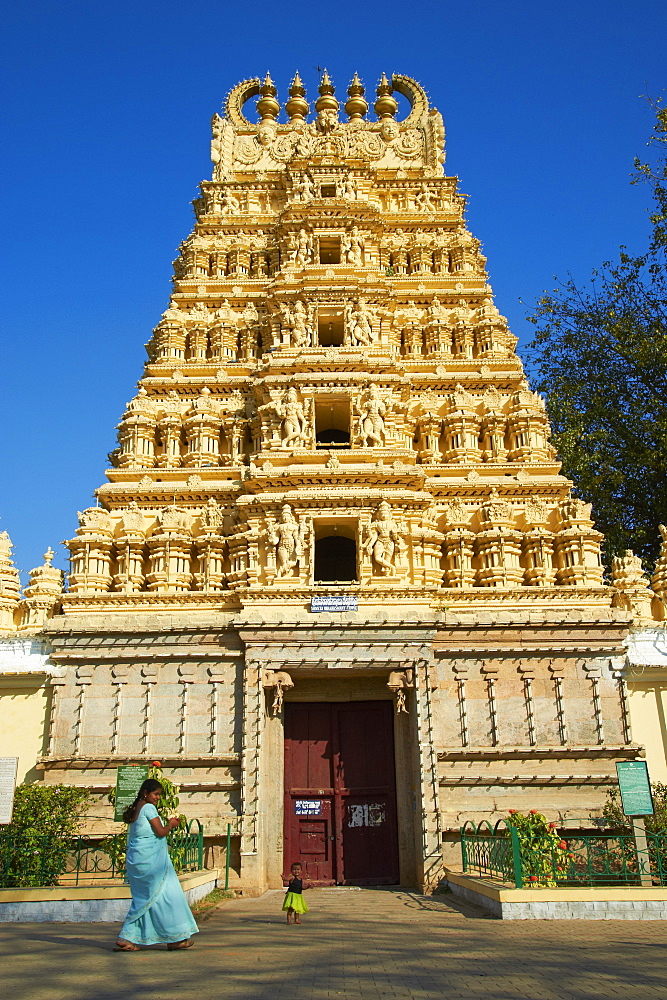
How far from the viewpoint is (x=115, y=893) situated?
14258 millimetres

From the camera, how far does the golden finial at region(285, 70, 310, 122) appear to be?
126 feet

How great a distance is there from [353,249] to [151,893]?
22.7 metres

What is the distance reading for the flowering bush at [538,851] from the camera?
47.9 ft

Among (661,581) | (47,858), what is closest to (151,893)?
(47,858)

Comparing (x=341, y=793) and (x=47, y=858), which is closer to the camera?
(x=47, y=858)

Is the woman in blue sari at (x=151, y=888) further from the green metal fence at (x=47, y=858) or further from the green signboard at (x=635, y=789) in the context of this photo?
the green signboard at (x=635, y=789)

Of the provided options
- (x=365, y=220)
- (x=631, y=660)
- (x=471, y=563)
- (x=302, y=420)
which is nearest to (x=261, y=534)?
(x=302, y=420)

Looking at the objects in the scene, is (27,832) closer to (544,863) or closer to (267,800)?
(267,800)

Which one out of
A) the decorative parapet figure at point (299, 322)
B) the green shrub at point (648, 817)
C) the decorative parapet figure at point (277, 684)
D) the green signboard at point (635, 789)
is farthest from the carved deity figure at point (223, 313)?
the green signboard at point (635, 789)

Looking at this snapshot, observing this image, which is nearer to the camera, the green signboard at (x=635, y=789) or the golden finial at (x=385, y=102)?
the green signboard at (x=635, y=789)

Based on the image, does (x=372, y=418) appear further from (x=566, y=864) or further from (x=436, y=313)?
(x=566, y=864)

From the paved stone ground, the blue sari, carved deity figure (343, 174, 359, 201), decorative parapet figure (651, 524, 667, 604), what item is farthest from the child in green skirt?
carved deity figure (343, 174, 359, 201)

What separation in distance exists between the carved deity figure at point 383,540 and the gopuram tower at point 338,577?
0.06 meters

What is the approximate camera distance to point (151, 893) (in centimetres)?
1004
